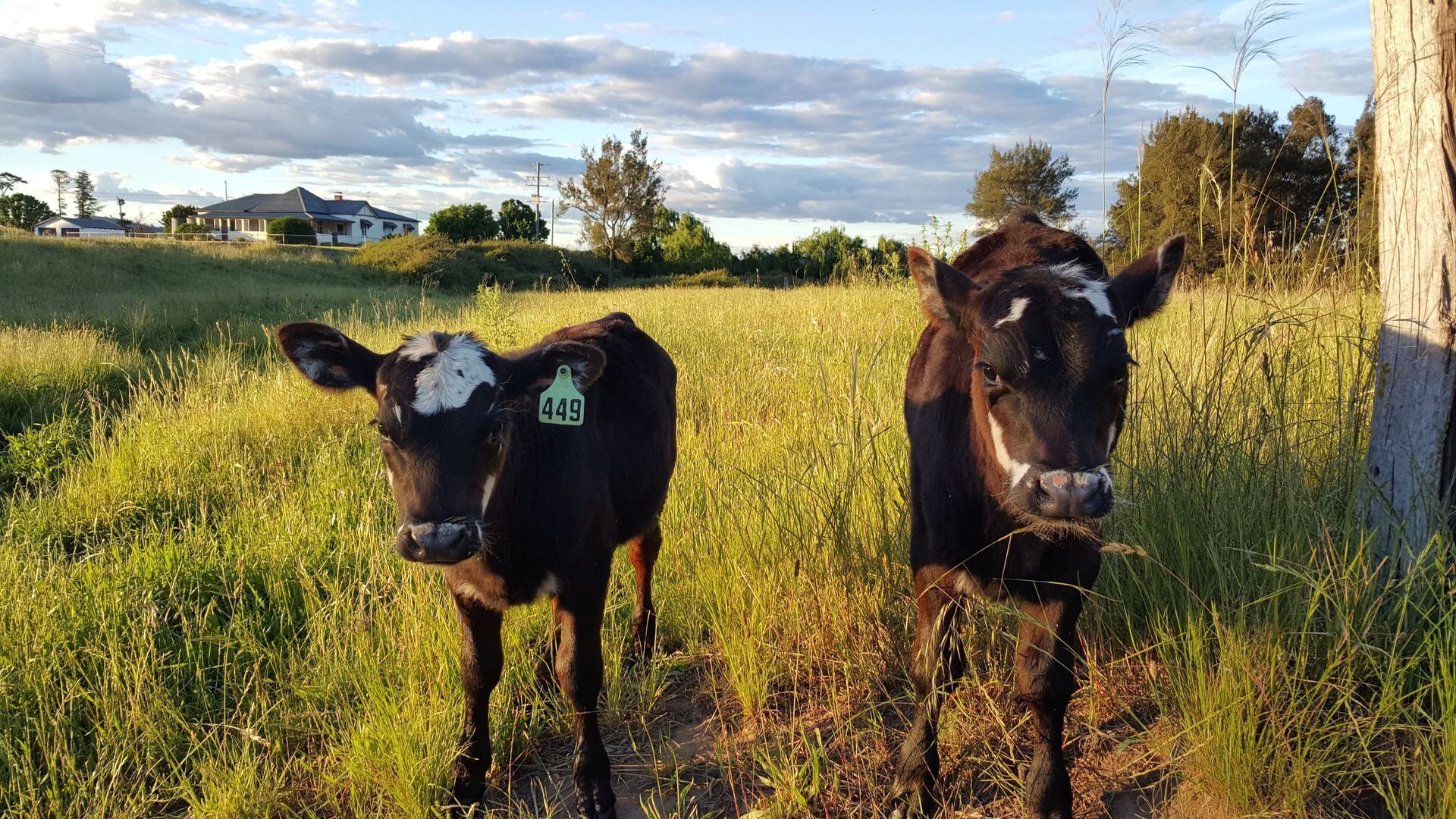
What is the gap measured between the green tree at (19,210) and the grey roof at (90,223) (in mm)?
14635

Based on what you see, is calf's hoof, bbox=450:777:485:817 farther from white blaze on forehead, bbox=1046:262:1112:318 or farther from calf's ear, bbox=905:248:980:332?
white blaze on forehead, bbox=1046:262:1112:318

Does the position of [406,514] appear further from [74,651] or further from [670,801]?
[74,651]

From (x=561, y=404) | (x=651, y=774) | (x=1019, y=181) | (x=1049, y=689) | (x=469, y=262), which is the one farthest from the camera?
(x=469, y=262)

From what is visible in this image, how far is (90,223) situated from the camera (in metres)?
102

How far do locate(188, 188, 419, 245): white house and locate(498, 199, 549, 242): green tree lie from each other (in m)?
36.2

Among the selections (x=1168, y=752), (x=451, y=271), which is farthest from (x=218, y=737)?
(x=451, y=271)

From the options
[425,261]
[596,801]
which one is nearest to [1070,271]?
[596,801]

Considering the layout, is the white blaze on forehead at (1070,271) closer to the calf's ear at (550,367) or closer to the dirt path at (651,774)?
the calf's ear at (550,367)

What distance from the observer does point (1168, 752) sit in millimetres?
2906

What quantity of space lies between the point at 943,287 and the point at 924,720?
157 centimetres

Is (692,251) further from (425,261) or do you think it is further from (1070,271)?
(1070,271)

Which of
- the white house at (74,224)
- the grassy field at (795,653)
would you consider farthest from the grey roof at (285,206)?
the grassy field at (795,653)

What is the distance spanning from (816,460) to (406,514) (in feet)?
8.10

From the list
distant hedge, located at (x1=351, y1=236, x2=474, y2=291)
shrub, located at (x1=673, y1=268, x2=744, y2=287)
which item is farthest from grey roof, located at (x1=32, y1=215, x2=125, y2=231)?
shrub, located at (x1=673, y1=268, x2=744, y2=287)
